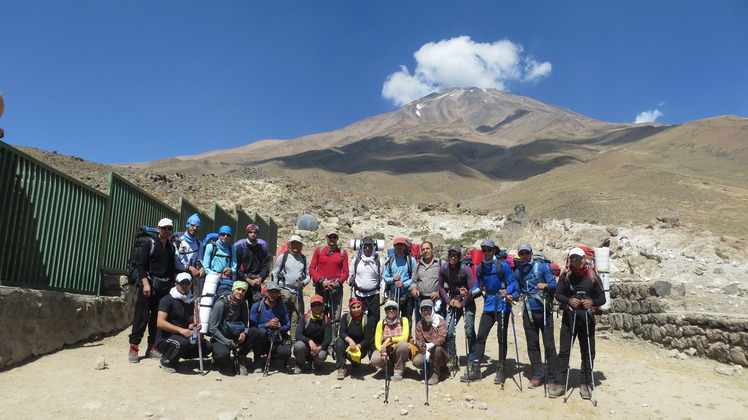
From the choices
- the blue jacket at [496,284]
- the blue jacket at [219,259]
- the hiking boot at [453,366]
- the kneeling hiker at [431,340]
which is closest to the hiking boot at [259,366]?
the blue jacket at [219,259]

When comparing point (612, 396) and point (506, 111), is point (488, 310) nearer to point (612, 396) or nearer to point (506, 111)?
point (612, 396)

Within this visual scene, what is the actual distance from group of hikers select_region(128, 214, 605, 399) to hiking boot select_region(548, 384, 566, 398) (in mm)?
12

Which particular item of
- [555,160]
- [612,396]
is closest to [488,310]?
[612,396]

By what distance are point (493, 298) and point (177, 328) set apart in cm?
422

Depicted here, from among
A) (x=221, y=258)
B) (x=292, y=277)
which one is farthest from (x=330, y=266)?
(x=221, y=258)

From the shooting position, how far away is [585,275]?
596 centimetres

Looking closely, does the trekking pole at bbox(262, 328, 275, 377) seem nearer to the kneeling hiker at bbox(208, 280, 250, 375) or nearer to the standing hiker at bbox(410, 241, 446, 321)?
the kneeling hiker at bbox(208, 280, 250, 375)

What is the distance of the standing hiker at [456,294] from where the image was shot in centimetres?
655

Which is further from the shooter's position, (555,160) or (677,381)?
(555,160)

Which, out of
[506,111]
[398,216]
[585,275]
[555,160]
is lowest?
[585,275]

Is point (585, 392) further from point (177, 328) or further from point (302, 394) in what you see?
point (177, 328)

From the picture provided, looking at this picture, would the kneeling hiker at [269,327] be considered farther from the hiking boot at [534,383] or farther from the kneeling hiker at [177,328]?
the hiking boot at [534,383]

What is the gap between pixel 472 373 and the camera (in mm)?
6289

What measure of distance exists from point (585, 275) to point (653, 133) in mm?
110655
